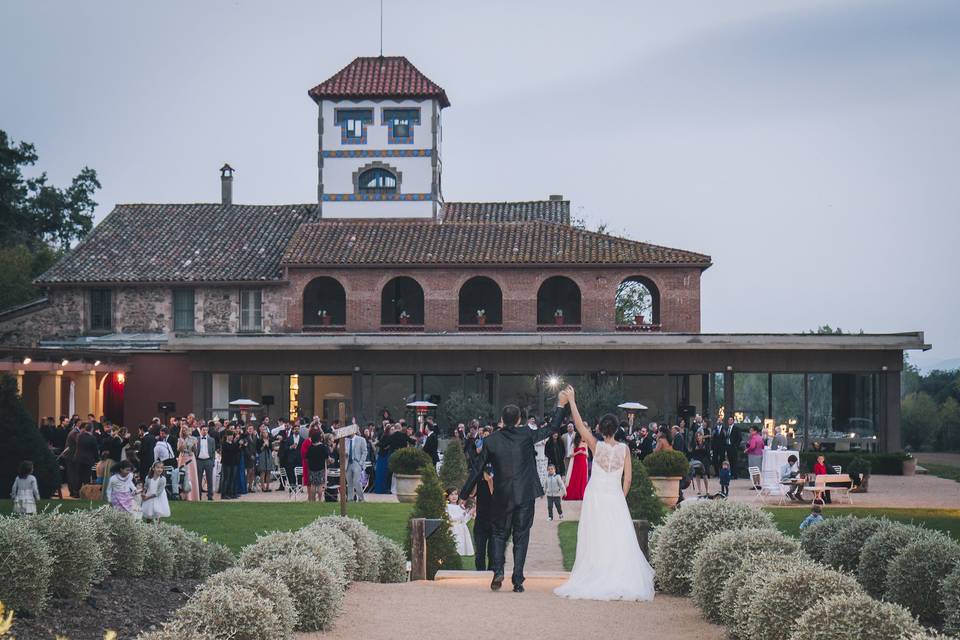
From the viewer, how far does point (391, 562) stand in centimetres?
1347

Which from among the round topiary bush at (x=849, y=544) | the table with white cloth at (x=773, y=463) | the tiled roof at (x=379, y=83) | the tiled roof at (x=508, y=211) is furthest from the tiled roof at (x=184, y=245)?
the round topiary bush at (x=849, y=544)

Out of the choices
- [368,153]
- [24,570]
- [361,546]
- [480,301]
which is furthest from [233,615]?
[368,153]

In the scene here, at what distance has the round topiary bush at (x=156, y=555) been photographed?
1227 centimetres

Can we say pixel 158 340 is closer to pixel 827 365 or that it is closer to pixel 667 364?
pixel 667 364

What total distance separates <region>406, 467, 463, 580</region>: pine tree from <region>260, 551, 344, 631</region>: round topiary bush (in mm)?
3719

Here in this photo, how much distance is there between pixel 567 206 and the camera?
161 ft

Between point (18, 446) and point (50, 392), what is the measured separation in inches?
540

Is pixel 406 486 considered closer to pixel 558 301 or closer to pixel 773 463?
pixel 773 463

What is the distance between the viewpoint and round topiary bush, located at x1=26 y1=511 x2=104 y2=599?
10.6 metres

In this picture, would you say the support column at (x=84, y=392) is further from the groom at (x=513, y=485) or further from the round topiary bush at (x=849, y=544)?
the round topiary bush at (x=849, y=544)

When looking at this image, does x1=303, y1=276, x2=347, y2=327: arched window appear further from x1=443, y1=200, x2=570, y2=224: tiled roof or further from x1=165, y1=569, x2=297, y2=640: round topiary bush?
x1=165, y1=569, x2=297, y2=640: round topiary bush

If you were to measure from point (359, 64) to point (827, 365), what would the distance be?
20.7 metres

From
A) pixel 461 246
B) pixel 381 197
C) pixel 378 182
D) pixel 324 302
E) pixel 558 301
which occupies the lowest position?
pixel 324 302

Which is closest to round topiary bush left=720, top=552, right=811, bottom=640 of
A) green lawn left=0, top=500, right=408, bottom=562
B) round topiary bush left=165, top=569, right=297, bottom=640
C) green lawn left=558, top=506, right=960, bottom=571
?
round topiary bush left=165, top=569, right=297, bottom=640
